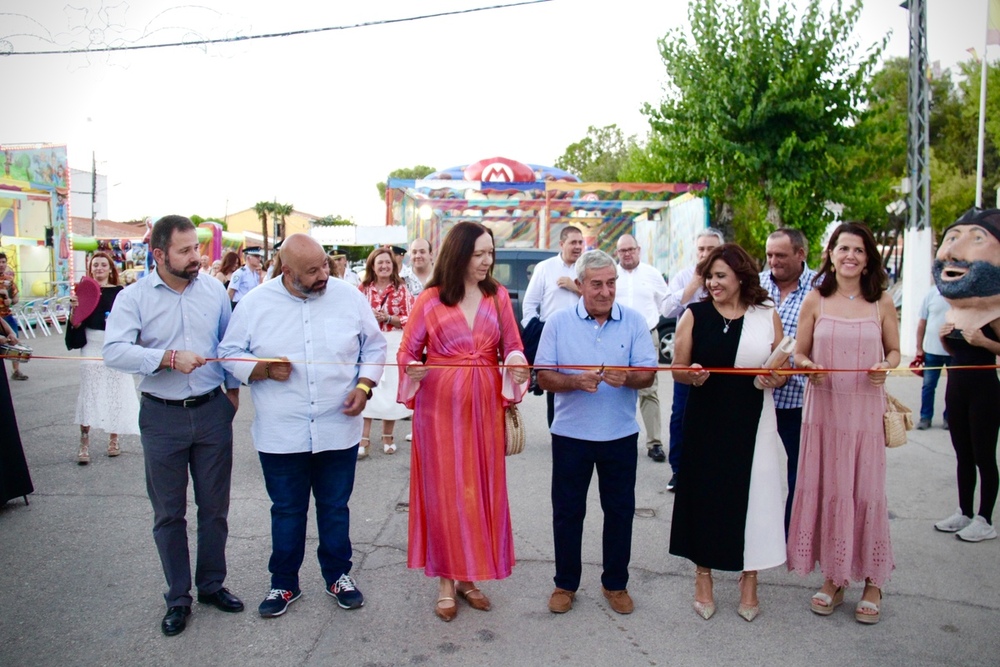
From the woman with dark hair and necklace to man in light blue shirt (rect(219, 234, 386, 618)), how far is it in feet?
5.59

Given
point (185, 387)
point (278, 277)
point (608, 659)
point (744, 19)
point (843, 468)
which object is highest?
point (744, 19)

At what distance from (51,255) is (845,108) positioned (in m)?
→ 20.4

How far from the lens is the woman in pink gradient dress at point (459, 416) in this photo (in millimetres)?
3967

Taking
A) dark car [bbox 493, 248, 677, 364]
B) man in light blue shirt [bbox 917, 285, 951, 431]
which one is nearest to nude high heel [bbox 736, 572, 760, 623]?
man in light blue shirt [bbox 917, 285, 951, 431]

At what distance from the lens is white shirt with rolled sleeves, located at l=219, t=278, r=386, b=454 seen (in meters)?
3.93

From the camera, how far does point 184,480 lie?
3.97m

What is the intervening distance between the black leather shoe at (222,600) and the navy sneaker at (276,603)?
0.39ft

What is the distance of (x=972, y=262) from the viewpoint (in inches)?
150

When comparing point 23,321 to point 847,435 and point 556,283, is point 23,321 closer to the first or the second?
point 556,283

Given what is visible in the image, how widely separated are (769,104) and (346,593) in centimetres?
1572

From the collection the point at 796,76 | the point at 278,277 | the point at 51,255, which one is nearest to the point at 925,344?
the point at 278,277

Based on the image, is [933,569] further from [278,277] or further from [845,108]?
[845,108]

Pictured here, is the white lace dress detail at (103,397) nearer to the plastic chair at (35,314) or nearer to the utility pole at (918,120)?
the utility pole at (918,120)

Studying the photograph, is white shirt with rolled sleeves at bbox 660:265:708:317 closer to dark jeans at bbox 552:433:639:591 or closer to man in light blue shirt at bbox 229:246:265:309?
dark jeans at bbox 552:433:639:591
